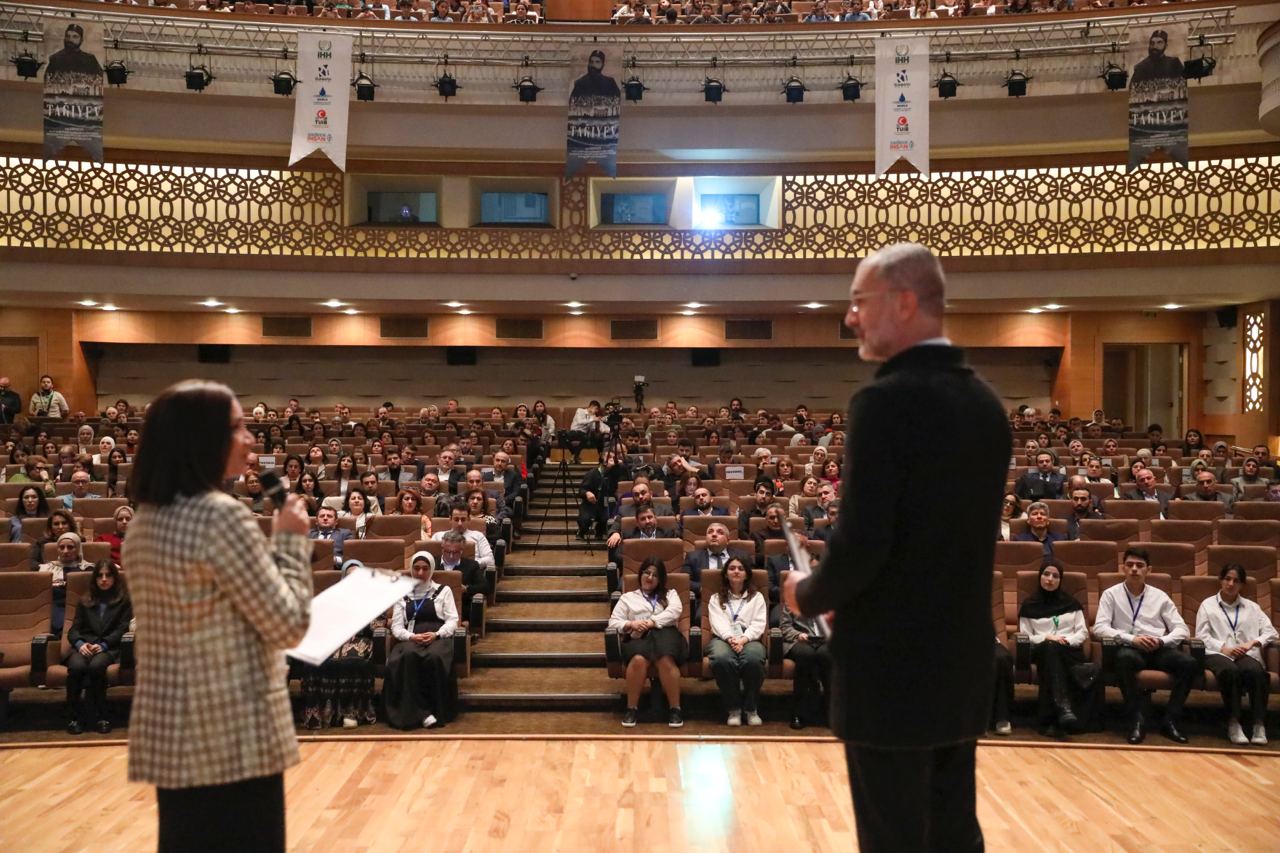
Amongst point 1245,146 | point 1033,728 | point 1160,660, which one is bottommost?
point 1033,728

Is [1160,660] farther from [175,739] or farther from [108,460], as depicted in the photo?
[108,460]

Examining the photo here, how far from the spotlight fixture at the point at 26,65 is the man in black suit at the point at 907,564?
45.2ft

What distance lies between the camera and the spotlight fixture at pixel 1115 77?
12.4 metres

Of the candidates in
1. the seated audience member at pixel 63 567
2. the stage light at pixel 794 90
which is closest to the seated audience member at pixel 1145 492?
the stage light at pixel 794 90

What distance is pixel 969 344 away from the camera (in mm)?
15359

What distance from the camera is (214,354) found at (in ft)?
53.4

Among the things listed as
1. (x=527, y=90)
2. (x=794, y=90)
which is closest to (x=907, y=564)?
(x=794, y=90)

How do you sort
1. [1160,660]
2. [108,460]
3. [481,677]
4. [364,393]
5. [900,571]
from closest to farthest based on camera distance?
[900,571] < [1160,660] < [481,677] < [108,460] < [364,393]

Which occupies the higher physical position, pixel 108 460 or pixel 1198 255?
pixel 1198 255

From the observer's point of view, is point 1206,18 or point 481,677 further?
point 1206,18

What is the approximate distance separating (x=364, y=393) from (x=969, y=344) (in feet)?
31.0

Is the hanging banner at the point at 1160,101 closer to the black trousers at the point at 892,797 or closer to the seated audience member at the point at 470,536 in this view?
the seated audience member at the point at 470,536

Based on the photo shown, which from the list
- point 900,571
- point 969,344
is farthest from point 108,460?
point 969,344

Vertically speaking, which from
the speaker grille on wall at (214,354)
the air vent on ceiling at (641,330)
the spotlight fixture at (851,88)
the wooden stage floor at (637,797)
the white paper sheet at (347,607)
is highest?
the spotlight fixture at (851,88)
